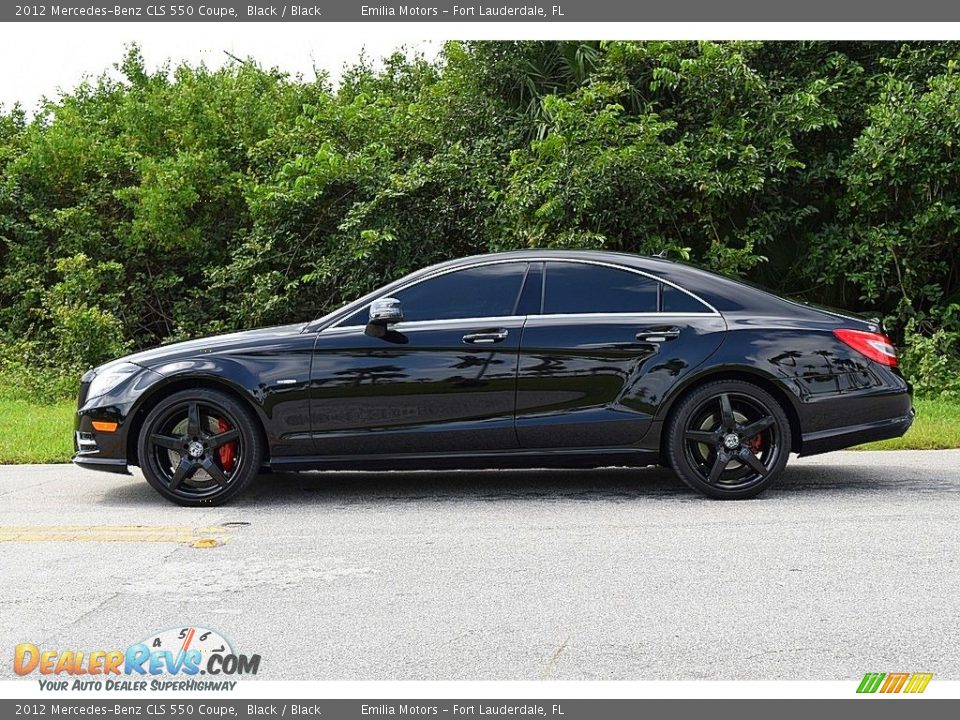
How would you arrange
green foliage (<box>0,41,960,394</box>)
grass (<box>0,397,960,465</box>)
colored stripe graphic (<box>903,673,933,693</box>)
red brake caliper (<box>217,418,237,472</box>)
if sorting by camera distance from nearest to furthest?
colored stripe graphic (<box>903,673,933,693</box>) < red brake caliper (<box>217,418,237,472</box>) < grass (<box>0,397,960,465</box>) < green foliage (<box>0,41,960,394</box>)

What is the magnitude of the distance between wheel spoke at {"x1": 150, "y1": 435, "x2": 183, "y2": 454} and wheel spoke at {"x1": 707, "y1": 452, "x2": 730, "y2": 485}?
133 inches

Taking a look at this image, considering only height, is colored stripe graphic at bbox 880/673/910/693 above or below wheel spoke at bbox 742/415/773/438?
below

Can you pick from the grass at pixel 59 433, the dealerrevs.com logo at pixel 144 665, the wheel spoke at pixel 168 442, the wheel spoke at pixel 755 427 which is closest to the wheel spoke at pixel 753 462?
the wheel spoke at pixel 755 427

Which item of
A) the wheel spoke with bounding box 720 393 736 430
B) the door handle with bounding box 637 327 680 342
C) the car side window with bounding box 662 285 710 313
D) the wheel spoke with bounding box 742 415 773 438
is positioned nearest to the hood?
the door handle with bounding box 637 327 680 342

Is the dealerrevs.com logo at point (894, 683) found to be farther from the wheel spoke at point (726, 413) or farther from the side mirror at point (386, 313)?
the side mirror at point (386, 313)

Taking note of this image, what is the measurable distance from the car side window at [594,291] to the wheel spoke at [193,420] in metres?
2.32

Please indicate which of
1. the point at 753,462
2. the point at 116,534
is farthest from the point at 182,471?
the point at 753,462

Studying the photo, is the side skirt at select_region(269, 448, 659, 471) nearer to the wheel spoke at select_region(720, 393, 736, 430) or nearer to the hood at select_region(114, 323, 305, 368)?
the wheel spoke at select_region(720, 393, 736, 430)

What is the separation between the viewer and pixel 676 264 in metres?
7.63

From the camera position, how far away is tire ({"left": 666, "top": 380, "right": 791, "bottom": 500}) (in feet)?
23.5

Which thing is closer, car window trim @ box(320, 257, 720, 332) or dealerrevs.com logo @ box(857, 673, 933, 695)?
dealerrevs.com logo @ box(857, 673, 933, 695)

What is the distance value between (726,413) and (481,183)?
776 cm

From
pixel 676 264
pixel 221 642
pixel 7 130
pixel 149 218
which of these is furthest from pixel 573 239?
pixel 7 130

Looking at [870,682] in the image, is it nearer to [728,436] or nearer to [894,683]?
[894,683]
